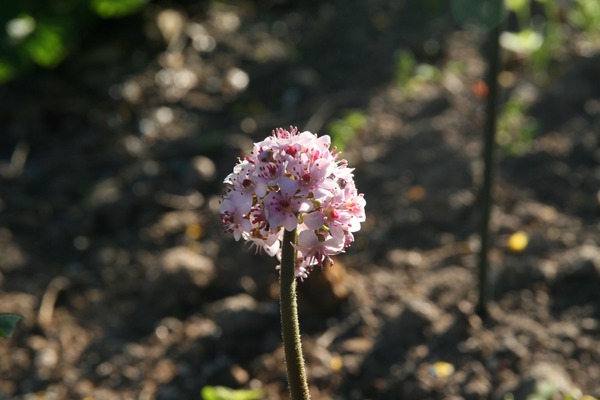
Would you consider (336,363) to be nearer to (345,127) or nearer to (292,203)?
(292,203)

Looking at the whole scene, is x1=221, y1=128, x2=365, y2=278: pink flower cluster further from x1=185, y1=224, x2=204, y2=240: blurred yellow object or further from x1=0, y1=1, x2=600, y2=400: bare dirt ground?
x1=185, y1=224, x2=204, y2=240: blurred yellow object

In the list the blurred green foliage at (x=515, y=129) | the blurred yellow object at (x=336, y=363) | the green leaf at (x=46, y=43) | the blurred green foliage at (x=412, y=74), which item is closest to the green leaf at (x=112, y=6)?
the green leaf at (x=46, y=43)

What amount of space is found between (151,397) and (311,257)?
1.41 meters

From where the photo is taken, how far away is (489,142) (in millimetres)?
2879

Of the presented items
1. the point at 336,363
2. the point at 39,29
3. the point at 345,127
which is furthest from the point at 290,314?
the point at 39,29

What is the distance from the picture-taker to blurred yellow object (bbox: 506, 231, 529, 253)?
3.52 meters

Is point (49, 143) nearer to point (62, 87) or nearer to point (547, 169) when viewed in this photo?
point (62, 87)

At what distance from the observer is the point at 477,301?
317 cm

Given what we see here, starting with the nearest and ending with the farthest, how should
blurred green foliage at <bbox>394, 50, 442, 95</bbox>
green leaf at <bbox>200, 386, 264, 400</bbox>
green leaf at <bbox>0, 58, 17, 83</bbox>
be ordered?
green leaf at <bbox>200, 386, 264, 400</bbox> < green leaf at <bbox>0, 58, 17, 83</bbox> < blurred green foliage at <bbox>394, 50, 442, 95</bbox>

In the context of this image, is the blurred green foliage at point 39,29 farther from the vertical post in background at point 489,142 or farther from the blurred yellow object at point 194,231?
the vertical post in background at point 489,142

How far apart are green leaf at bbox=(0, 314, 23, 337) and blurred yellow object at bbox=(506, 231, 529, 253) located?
2.24 m

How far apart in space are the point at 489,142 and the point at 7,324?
1.71 m

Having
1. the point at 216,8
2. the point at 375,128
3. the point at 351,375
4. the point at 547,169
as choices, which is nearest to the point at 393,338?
the point at 351,375

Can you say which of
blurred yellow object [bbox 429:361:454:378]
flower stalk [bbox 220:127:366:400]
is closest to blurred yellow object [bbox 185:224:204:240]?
blurred yellow object [bbox 429:361:454:378]
